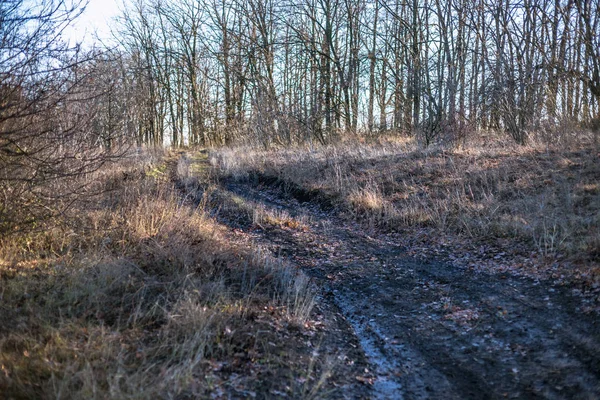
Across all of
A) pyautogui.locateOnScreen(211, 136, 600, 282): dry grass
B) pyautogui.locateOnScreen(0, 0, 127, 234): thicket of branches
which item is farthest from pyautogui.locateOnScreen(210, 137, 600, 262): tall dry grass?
pyautogui.locateOnScreen(0, 0, 127, 234): thicket of branches

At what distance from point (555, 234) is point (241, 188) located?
896 cm

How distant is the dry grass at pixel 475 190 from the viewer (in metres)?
6.76

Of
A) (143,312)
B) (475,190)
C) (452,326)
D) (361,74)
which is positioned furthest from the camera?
(361,74)

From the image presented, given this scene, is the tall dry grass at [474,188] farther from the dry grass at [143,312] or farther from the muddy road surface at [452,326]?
the dry grass at [143,312]

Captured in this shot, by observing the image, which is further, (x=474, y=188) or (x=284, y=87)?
(x=284, y=87)

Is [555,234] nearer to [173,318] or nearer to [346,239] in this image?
[346,239]

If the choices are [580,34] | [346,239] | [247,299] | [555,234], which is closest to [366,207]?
[346,239]

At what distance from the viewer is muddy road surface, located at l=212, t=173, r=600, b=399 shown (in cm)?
353

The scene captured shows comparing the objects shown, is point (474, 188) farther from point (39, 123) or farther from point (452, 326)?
point (39, 123)

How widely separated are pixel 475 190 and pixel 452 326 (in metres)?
5.49

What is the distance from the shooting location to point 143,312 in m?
4.21

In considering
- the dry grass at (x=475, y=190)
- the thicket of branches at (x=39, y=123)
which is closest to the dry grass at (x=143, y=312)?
the thicket of branches at (x=39, y=123)

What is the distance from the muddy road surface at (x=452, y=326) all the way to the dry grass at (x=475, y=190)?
3.92ft

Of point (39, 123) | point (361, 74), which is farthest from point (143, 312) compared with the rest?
point (361, 74)
